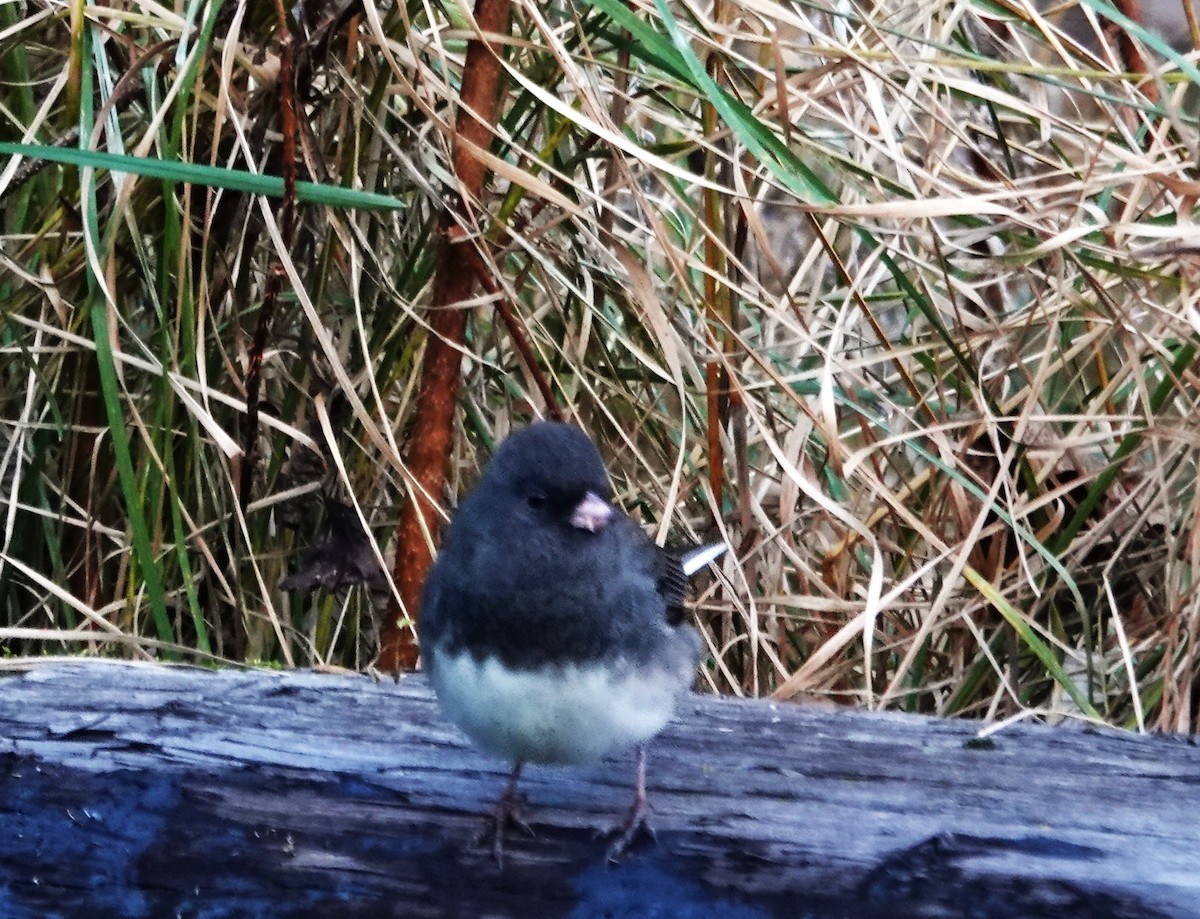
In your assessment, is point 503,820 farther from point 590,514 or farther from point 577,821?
point 590,514

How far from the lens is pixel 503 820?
1.31 m

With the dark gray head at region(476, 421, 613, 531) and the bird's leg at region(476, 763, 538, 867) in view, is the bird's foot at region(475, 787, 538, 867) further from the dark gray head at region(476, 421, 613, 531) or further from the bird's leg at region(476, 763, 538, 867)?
the dark gray head at region(476, 421, 613, 531)

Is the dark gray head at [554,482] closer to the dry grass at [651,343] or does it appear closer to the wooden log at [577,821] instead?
the wooden log at [577,821]

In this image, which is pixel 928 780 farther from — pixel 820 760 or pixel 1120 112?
pixel 1120 112

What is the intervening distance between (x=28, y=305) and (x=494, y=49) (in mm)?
839

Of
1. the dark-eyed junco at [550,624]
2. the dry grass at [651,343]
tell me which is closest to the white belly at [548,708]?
the dark-eyed junco at [550,624]

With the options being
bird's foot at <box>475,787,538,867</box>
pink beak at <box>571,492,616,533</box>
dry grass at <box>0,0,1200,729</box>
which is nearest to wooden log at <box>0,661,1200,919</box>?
bird's foot at <box>475,787,538,867</box>

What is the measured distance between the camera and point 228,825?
128 cm

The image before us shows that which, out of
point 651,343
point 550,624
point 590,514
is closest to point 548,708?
point 550,624

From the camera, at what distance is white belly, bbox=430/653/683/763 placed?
1.35 m

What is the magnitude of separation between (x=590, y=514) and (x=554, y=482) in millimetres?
51

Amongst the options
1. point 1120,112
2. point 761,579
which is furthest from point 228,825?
point 1120,112

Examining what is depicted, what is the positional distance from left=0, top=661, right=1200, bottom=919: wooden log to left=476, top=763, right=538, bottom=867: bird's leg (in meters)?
0.01

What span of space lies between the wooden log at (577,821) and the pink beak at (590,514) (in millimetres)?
263
